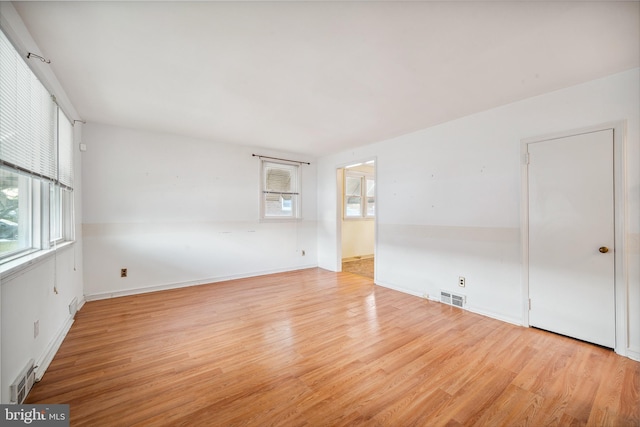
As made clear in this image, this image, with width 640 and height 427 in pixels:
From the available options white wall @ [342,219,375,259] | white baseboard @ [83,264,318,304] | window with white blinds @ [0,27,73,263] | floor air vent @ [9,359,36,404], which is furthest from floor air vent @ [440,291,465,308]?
window with white blinds @ [0,27,73,263]

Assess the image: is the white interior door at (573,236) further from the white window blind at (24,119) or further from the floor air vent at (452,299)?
the white window blind at (24,119)

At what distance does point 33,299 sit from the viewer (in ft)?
6.17

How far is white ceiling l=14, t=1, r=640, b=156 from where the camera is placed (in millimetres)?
1608

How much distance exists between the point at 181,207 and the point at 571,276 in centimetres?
513

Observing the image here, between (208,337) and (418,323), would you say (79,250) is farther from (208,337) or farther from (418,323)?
(418,323)

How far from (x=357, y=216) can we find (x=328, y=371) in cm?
507

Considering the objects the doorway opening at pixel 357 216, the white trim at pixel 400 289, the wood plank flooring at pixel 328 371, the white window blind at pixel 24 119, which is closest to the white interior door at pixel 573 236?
the wood plank flooring at pixel 328 371

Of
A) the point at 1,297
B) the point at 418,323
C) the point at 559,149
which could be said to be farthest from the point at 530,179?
the point at 1,297

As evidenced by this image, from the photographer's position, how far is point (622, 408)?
1.62m

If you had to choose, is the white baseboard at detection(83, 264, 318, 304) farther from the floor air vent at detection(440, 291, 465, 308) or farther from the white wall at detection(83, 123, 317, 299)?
the floor air vent at detection(440, 291, 465, 308)

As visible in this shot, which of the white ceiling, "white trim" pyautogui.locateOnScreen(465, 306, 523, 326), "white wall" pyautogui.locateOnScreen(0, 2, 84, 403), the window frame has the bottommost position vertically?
"white trim" pyautogui.locateOnScreen(465, 306, 523, 326)

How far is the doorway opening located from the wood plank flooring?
3475mm

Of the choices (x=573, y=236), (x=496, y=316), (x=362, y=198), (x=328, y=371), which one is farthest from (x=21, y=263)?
(x=362, y=198)

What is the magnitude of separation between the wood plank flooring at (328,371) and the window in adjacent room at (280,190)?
7.96 feet
